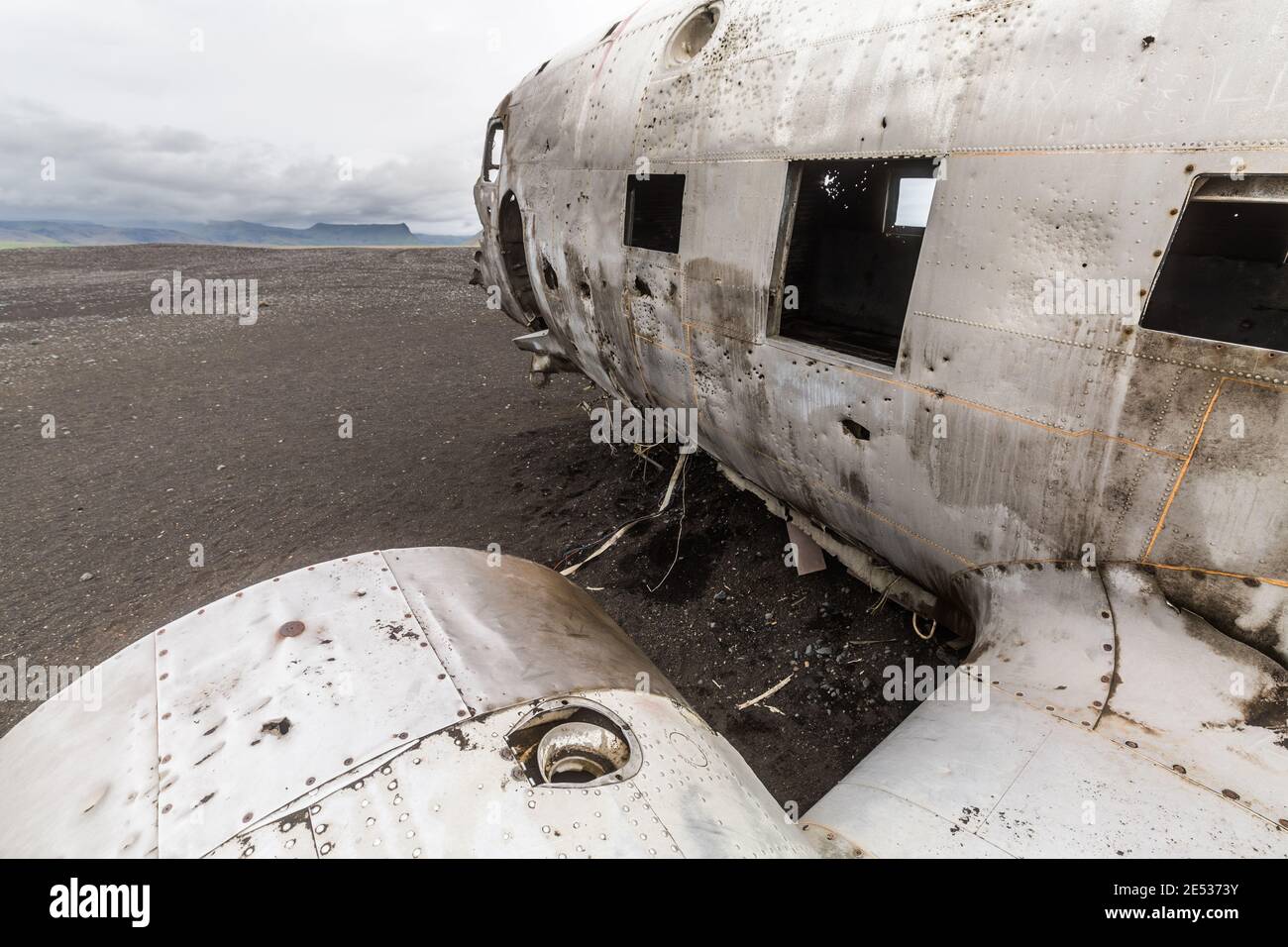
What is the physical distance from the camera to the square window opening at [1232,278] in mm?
4422

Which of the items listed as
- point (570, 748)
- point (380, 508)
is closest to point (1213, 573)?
point (570, 748)

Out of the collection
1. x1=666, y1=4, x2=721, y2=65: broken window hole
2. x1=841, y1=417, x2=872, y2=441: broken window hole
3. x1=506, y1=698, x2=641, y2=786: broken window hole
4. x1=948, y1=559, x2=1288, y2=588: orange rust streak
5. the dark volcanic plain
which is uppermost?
Answer: x1=666, y1=4, x2=721, y2=65: broken window hole

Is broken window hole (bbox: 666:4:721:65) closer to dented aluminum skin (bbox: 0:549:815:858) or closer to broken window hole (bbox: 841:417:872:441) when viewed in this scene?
broken window hole (bbox: 841:417:872:441)

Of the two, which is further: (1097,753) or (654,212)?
(654,212)

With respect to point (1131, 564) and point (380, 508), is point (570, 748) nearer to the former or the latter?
point (1131, 564)

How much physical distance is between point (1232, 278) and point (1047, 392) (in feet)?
9.14

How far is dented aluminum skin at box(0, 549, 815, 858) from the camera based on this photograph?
2.25 m

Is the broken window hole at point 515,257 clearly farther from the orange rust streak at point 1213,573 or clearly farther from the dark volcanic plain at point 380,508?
the orange rust streak at point 1213,573

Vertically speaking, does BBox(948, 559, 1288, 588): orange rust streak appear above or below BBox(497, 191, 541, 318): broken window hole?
below

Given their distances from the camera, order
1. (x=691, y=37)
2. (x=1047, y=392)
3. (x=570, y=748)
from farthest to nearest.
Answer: (x=691, y=37), (x=1047, y=392), (x=570, y=748)

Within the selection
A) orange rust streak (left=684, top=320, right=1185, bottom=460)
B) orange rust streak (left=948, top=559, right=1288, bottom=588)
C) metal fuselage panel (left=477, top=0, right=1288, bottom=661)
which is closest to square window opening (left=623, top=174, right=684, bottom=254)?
metal fuselage panel (left=477, top=0, right=1288, bottom=661)

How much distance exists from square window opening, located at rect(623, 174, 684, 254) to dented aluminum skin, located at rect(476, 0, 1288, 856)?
1.68ft

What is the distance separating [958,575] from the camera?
410cm
